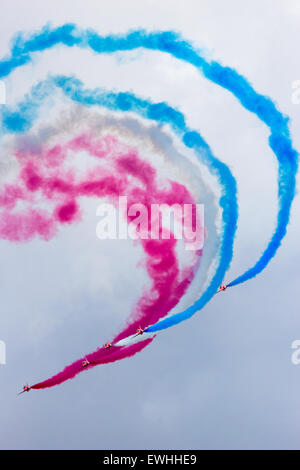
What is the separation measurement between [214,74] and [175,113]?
11.5 feet

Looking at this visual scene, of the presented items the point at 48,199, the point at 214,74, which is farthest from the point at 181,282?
the point at 214,74

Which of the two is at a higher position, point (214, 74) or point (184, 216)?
point (214, 74)

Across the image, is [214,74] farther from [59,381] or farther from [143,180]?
[59,381]

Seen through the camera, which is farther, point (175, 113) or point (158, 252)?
point (158, 252)

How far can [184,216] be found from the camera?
3919 centimetres

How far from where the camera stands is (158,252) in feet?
133

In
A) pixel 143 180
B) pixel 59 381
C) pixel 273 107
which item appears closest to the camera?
pixel 273 107
